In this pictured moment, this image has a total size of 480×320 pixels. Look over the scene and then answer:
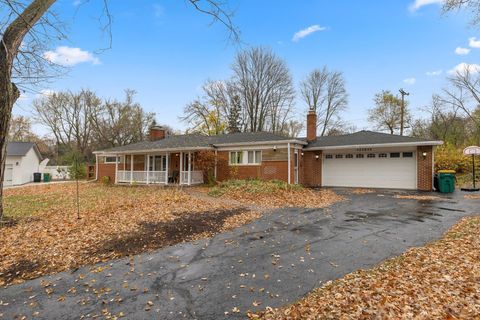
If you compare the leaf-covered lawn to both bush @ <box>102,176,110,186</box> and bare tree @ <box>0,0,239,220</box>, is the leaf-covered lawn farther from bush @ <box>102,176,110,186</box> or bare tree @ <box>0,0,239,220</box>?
bush @ <box>102,176,110,186</box>

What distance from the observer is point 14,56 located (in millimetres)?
6758

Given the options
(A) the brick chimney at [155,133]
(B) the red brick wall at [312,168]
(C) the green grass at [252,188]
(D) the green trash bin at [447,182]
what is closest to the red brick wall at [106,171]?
(A) the brick chimney at [155,133]

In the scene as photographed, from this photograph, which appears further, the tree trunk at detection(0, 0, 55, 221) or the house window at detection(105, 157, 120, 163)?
the house window at detection(105, 157, 120, 163)

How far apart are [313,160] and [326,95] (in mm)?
20297

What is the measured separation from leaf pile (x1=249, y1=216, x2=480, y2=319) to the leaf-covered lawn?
376 cm

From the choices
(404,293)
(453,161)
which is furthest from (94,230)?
(453,161)

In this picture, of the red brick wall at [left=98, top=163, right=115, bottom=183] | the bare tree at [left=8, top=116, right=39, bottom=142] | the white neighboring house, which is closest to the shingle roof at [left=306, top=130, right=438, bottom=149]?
the red brick wall at [left=98, top=163, right=115, bottom=183]

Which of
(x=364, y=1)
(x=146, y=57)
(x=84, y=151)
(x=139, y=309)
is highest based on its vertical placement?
(x=364, y=1)

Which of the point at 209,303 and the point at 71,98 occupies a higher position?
the point at 71,98

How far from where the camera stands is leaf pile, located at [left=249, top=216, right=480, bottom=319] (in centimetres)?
295

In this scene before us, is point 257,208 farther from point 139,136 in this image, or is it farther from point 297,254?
point 139,136

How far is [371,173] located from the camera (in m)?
16.8

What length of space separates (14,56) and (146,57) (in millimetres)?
7117

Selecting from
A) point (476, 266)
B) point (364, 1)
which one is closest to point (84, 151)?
point (364, 1)
